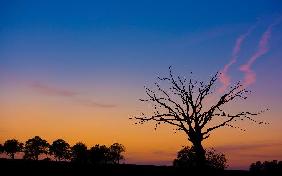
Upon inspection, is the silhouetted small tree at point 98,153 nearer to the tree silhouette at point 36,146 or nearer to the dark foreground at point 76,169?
the tree silhouette at point 36,146

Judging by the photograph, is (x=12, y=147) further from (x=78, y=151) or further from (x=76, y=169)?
(x=76, y=169)

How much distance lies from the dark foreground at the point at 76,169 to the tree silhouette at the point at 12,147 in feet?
391

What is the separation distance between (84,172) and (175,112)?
1299 centimetres

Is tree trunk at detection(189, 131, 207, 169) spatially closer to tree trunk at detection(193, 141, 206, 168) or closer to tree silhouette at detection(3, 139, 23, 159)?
tree trunk at detection(193, 141, 206, 168)

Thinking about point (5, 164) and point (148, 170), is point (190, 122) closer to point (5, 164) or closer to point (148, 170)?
point (148, 170)

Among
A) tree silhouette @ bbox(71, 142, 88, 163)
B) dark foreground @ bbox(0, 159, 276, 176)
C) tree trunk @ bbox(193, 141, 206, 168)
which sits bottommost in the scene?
dark foreground @ bbox(0, 159, 276, 176)

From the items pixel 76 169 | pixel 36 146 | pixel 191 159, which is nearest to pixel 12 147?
pixel 36 146

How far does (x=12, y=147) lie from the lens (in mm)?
135875

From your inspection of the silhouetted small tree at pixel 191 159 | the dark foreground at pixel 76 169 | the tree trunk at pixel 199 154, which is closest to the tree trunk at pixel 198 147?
the tree trunk at pixel 199 154

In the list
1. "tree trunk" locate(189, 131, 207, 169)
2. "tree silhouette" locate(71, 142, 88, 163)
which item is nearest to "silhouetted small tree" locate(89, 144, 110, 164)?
"tree silhouette" locate(71, 142, 88, 163)

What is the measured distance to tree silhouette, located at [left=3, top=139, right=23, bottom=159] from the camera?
135125mm

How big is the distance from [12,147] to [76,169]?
123531mm

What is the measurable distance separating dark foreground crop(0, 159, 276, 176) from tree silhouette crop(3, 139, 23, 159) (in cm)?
11925

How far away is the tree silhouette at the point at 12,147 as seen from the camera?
135 m
